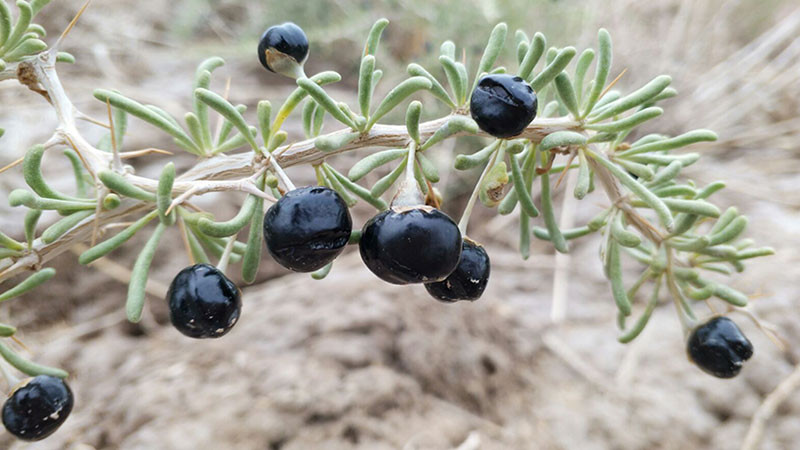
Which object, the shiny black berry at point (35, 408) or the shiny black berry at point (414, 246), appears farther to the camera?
the shiny black berry at point (35, 408)

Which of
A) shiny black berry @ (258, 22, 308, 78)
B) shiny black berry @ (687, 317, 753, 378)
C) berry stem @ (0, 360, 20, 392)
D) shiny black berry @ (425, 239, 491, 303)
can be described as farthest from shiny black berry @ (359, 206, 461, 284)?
berry stem @ (0, 360, 20, 392)

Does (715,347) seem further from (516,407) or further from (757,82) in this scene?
(757,82)

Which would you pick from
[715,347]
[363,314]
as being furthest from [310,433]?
[715,347]

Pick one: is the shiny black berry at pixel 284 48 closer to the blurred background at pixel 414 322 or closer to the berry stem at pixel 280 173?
the berry stem at pixel 280 173

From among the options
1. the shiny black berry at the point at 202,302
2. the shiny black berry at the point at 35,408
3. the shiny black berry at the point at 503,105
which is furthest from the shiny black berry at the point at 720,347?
the shiny black berry at the point at 35,408

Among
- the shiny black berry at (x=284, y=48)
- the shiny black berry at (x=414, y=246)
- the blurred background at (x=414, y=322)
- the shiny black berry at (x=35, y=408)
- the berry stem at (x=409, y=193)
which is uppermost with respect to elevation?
the shiny black berry at (x=284, y=48)

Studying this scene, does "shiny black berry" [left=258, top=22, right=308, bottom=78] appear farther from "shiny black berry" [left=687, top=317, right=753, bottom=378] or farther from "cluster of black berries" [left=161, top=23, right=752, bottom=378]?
"shiny black berry" [left=687, top=317, right=753, bottom=378]
